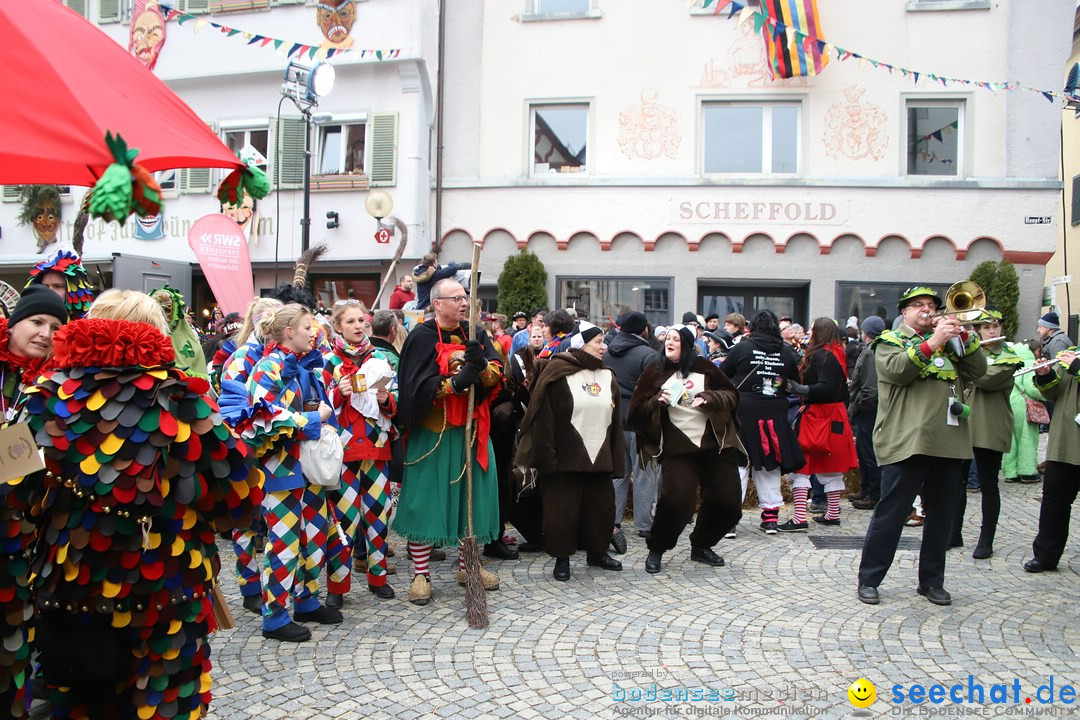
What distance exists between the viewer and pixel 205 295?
55.2 ft

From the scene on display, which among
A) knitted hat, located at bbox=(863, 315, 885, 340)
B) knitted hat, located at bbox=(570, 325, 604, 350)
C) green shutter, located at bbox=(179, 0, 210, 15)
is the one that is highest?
green shutter, located at bbox=(179, 0, 210, 15)

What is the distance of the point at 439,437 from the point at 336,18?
12258 millimetres

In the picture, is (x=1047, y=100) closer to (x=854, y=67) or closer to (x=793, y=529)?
(x=854, y=67)

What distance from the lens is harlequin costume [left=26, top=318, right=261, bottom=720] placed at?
2.72 meters

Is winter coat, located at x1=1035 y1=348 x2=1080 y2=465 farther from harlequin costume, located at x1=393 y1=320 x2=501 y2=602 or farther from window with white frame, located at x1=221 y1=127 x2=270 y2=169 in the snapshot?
window with white frame, located at x1=221 y1=127 x2=270 y2=169

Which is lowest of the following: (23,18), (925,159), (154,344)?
(154,344)

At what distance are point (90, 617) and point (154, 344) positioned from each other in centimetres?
92

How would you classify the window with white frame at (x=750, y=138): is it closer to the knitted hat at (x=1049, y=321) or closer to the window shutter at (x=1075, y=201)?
the knitted hat at (x=1049, y=321)

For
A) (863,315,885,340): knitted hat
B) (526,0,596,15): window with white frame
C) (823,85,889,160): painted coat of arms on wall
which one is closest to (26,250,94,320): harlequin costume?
(863,315,885,340): knitted hat

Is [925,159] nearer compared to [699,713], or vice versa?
[699,713]

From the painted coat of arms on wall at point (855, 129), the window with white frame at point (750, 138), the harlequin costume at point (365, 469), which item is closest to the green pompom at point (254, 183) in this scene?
the harlequin costume at point (365, 469)

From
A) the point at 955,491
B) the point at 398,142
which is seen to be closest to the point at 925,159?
the point at 398,142

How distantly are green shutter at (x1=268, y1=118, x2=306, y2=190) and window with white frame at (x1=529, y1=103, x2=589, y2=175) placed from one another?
4439mm

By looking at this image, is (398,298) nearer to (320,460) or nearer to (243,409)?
(320,460)
